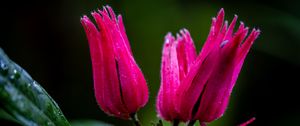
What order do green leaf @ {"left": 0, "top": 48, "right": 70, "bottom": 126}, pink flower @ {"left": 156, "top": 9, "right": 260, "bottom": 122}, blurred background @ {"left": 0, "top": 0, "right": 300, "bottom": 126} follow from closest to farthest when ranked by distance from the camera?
green leaf @ {"left": 0, "top": 48, "right": 70, "bottom": 126}, pink flower @ {"left": 156, "top": 9, "right": 260, "bottom": 122}, blurred background @ {"left": 0, "top": 0, "right": 300, "bottom": 126}

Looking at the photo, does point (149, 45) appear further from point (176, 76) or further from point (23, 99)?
point (23, 99)

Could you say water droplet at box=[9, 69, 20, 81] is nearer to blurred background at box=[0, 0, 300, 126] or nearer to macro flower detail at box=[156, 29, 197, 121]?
macro flower detail at box=[156, 29, 197, 121]

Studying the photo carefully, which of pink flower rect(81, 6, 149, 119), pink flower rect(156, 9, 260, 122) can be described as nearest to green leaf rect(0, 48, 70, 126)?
pink flower rect(81, 6, 149, 119)

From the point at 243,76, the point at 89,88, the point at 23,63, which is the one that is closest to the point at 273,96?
the point at 243,76

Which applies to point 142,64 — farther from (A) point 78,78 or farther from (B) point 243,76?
(B) point 243,76

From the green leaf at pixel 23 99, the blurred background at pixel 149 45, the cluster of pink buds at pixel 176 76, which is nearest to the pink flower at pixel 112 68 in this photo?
the cluster of pink buds at pixel 176 76

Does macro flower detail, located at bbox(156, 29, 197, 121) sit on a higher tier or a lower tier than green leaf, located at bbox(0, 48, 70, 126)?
lower

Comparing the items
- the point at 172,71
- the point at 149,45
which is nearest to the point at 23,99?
the point at 172,71
